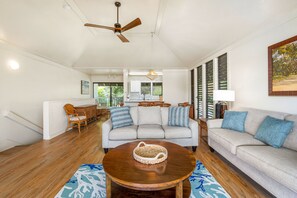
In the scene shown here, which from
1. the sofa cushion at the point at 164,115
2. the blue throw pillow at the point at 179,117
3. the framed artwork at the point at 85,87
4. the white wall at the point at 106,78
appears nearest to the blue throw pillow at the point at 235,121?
the blue throw pillow at the point at 179,117

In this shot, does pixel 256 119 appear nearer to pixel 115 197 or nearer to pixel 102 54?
pixel 115 197

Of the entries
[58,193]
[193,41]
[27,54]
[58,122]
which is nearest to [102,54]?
[27,54]

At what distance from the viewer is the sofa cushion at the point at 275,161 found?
1283 millimetres

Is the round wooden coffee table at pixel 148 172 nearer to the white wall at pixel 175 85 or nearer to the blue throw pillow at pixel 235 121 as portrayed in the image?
the blue throw pillow at pixel 235 121

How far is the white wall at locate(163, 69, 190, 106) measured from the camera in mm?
7000

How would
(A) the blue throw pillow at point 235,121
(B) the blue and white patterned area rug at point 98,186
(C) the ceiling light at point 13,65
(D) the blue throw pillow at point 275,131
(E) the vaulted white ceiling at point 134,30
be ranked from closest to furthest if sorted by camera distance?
(B) the blue and white patterned area rug at point 98,186, (D) the blue throw pillow at point 275,131, (A) the blue throw pillow at point 235,121, (E) the vaulted white ceiling at point 134,30, (C) the ceiling light at point 13,65

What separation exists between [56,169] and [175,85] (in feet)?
19.1

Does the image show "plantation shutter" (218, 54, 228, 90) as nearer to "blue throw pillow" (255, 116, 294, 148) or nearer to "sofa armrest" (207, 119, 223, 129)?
"sofa armrest" (207, 119, 223, 129)

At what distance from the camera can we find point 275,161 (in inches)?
57.2

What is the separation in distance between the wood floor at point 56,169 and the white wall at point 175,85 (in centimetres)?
387

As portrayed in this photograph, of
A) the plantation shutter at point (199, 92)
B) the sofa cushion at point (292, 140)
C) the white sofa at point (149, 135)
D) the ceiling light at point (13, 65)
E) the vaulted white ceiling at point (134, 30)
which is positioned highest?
the vaulted white ceiling at point (134, 30)

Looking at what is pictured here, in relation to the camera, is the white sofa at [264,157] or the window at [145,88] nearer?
the white sofa at [264,157]

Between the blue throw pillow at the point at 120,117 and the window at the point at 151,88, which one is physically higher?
the window at the point at 151,88

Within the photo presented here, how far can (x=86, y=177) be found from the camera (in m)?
1.99
